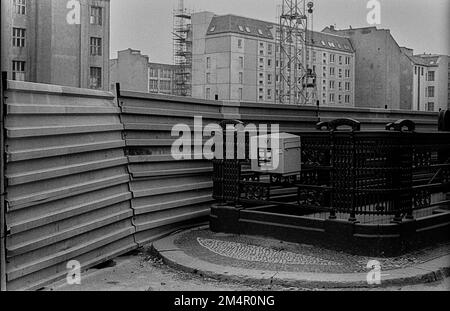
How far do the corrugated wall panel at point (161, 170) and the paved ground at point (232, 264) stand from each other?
65 cm

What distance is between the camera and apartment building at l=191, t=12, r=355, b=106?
21.7 m

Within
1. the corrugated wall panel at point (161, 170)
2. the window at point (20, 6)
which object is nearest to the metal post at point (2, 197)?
the corrugated wall panel at point (161, 170)

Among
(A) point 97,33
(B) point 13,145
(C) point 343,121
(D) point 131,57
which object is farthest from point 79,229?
(A) point 97,33

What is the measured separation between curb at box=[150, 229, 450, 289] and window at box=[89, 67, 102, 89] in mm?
24005

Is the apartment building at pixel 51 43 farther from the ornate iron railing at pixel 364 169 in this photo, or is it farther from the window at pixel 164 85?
the ornate iron railing at pixel 364 169

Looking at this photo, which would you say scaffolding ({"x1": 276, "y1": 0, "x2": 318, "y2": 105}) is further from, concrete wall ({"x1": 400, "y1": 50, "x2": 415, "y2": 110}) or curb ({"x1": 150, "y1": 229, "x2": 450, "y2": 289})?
curb ({"x1": 150, "y1": 229, "x2": 450, "y2": 289})

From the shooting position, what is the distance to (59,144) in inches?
288

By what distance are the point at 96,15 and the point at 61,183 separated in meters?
26.5

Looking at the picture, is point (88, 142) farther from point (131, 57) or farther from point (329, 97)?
point (329, 97)

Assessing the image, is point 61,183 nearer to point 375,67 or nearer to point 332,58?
point 332,58

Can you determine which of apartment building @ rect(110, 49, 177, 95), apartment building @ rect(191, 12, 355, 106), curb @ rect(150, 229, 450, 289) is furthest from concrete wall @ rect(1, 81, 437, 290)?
apartment building @ rect(110, 49, 177, 95)

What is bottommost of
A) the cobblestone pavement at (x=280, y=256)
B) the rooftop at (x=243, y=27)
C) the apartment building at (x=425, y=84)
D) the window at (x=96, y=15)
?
the cobblestone pavement at (x=280, y=256)

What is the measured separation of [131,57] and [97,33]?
1044 cm

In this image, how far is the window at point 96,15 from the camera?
3081cm
